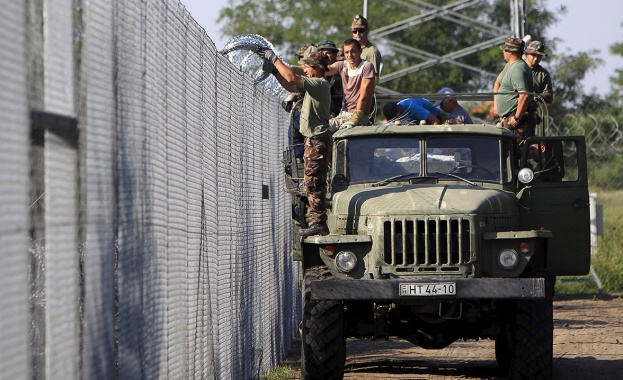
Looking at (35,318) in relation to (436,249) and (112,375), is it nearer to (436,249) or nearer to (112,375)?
(112,375)

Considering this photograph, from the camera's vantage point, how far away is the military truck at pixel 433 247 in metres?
8.91

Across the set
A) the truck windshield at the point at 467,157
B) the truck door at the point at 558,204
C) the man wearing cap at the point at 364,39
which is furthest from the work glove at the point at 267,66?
the man wearing cap at the point at 364,39

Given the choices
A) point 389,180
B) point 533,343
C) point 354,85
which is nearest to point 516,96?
point 354,85

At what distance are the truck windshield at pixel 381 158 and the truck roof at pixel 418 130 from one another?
70 mm

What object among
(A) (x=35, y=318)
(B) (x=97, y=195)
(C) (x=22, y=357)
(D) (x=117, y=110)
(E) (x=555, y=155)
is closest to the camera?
(C) (x=22, y=357)

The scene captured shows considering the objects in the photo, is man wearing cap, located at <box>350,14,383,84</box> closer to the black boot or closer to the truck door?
the truck door

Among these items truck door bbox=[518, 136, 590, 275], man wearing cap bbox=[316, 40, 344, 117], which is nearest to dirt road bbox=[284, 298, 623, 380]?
truck door bbox=[518, 136, 590, 275]

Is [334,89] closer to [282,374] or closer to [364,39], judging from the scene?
[364,39]

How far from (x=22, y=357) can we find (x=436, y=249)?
5.73 m

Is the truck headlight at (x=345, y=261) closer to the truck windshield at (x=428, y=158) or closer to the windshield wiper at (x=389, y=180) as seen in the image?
the windshield wiper at (x=389, y=180)

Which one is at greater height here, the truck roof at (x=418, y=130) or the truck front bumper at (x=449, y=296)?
the truck roof at (x=418, y=130)

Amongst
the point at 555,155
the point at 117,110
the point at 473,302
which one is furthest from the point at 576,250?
the point at 117,110

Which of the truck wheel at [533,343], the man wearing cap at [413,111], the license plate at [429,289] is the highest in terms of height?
the man wearing cap at [413,111]

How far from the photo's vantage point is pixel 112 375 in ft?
15.5
